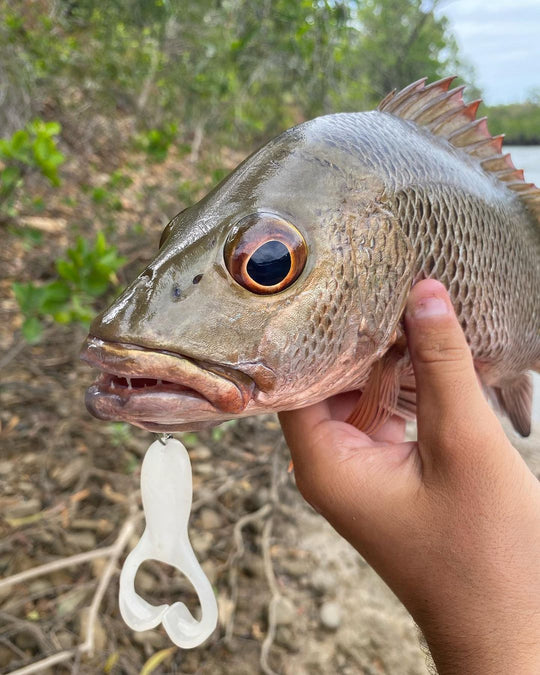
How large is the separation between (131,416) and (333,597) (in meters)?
1.86

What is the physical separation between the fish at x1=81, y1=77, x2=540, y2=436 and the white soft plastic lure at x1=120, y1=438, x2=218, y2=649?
7.2 inches

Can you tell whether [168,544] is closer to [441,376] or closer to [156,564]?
[441,376]

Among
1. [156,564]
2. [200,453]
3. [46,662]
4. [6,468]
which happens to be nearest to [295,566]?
[156,564]

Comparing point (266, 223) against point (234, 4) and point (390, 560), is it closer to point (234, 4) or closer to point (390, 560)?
point (390, 560)

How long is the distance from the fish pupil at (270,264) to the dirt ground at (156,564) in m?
1.53

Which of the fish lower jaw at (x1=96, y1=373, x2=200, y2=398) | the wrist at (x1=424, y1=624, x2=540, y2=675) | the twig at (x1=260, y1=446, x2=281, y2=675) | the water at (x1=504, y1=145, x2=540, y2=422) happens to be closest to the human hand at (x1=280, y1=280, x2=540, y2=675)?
the wrist at (x1=424, y1=624, x2=540, y2=675)

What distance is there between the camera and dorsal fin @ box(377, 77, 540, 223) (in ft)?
4.58

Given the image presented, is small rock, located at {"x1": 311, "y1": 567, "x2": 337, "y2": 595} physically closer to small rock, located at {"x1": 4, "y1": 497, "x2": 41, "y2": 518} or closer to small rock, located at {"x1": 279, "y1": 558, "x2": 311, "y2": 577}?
small rock, located at {"x1": 279, "y1": 558, "x2": 311, "y2": 577}

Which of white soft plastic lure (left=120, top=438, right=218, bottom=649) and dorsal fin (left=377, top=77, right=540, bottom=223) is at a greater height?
dorsal fin (left=377, top=77, right=540, bottom=223)

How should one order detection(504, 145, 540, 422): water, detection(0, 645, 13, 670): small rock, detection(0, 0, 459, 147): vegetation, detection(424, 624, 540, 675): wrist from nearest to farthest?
detection(424, 624, 540, 675): wrist, detection(0, 645, 13, 670): small rock, detection(0, 0, 459, 147): vegetation, detection(504, 145, 540, 422): water

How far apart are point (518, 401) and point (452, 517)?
1131 millimetres

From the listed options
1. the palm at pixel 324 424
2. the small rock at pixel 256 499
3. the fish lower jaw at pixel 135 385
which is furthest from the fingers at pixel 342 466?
the small rock at pixel 256 499

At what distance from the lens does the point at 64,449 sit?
2604 millimetres

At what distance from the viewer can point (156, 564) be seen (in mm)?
2229
